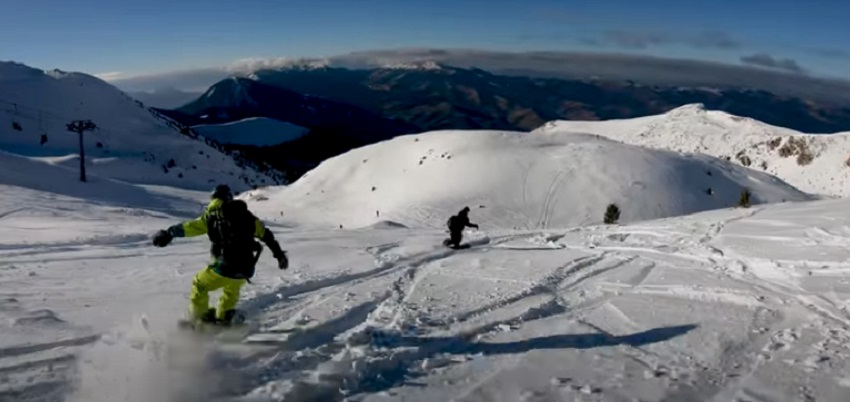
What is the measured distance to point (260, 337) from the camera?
734 cm

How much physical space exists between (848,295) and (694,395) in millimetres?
5584

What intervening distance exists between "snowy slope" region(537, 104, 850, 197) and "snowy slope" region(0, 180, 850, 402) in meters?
58.6

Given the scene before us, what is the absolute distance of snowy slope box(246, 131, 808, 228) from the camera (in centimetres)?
4191

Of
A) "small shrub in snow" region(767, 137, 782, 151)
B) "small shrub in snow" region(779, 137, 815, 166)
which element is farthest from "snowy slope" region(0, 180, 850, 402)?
"small shrub in snow" region(767, 137, 782, 151)

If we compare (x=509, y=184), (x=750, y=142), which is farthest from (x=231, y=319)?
(x=750, y=142)

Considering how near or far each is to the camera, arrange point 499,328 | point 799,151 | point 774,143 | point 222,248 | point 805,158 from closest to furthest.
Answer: point 222,248
point 499,328
point 805,158
point 799,151
point 774,143

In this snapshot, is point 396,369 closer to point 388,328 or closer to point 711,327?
point 388,328

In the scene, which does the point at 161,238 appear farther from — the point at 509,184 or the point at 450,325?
the point at 509,184

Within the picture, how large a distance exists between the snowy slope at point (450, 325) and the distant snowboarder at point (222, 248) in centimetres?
47

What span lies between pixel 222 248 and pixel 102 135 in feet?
239

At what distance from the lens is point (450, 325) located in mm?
8086

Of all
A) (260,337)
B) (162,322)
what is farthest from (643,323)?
(162,322)

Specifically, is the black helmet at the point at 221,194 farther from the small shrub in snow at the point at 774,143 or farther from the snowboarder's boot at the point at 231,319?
the small shrub in snow at the point at 774,143

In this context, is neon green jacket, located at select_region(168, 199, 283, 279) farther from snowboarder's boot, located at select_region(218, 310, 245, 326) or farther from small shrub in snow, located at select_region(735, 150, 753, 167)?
small shrub in snow, located at select_region(735, 150, 753, 167)
